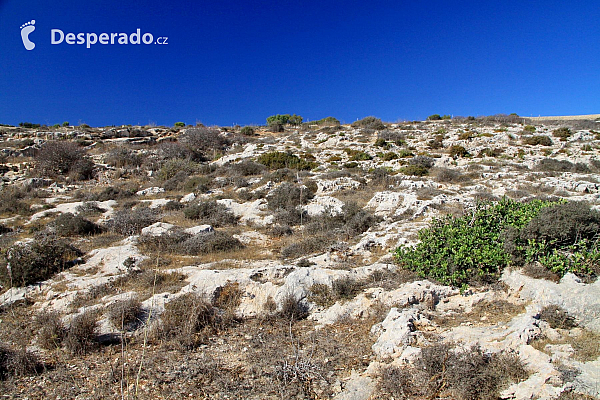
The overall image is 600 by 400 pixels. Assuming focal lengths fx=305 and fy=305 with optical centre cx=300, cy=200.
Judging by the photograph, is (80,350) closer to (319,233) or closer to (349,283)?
(349,283)

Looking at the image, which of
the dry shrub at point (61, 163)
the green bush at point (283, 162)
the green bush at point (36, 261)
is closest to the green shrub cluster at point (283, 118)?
the green bush at point (283, 162)

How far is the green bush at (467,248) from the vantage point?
5.27 metres

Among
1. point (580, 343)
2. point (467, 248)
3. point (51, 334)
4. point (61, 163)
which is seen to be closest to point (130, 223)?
point (51, 334)

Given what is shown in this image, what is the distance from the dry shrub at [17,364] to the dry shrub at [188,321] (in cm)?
150

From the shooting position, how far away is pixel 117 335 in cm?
468

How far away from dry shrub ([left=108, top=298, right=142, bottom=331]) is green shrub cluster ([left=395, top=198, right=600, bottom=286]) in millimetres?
4868

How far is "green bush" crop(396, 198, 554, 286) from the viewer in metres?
5.27

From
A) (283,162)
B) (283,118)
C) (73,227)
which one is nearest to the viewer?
(73,227)

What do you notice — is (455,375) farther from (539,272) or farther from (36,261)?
(36,261)

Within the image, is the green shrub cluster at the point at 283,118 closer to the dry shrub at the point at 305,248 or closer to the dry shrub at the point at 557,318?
the dry shrub at the point at 305,248

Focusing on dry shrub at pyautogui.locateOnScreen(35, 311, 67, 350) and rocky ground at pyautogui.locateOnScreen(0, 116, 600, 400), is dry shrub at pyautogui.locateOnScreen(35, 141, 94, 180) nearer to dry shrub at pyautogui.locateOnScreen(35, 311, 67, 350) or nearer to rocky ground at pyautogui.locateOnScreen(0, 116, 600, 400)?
rocky ground at pyautogui.locateOnScreen(0, 116, 600, 400)

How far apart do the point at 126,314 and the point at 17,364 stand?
1.31m

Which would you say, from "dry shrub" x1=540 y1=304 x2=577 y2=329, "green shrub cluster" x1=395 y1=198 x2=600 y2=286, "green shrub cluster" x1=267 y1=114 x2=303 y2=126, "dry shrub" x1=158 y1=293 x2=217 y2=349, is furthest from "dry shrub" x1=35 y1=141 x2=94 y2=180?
"green shrub cluster" x1=267 y1=114 x2=303 y2=126

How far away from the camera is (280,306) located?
5.20 m
